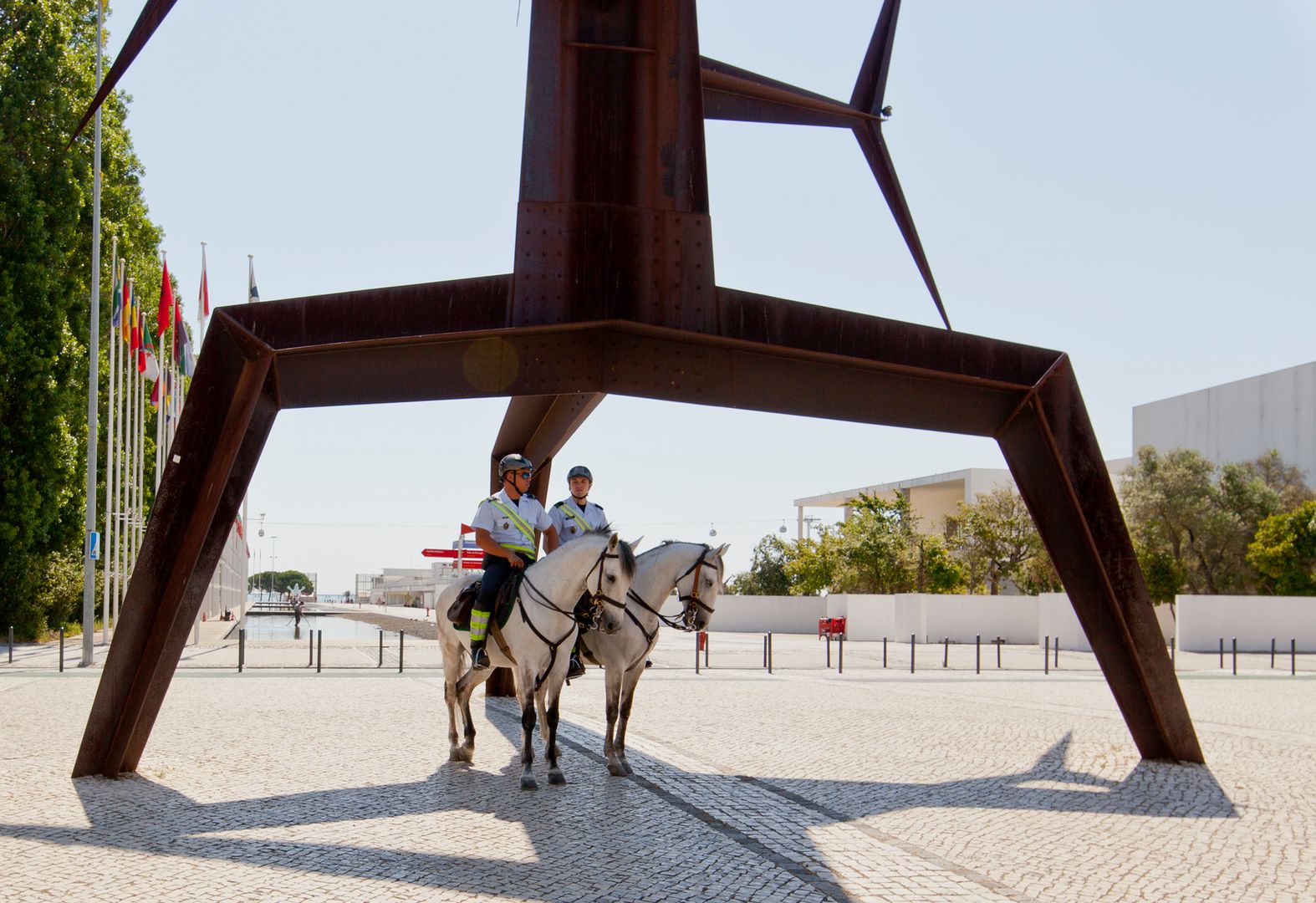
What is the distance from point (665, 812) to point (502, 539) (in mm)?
2768

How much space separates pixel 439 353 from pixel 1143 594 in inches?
272

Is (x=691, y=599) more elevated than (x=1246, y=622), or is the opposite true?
(x=691, y=599)

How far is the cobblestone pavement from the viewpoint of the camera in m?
6.10

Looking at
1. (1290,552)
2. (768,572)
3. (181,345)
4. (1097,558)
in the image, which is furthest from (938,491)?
(1097,558)

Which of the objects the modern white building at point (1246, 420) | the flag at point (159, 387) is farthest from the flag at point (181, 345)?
the modern white building at point (1246, 420)

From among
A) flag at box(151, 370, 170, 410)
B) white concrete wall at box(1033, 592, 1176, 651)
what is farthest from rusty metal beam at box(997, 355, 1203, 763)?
white concrete wall at box(1033, 592, 1176, 651)

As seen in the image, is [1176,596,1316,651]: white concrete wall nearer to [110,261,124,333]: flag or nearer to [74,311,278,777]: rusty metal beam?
[110,261,124,333]: flag

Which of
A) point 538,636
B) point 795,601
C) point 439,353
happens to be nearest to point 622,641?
point 538,636

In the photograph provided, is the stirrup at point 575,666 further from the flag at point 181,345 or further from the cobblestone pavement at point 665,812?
the flag at point 181,345

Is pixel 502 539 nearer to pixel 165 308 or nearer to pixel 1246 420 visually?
pixel 165 308

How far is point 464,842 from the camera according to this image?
275 inches

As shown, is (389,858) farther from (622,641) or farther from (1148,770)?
(1148,770)

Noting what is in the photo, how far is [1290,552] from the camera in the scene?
164 feet

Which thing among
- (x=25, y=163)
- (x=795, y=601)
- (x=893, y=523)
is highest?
(x=25, y=163)
